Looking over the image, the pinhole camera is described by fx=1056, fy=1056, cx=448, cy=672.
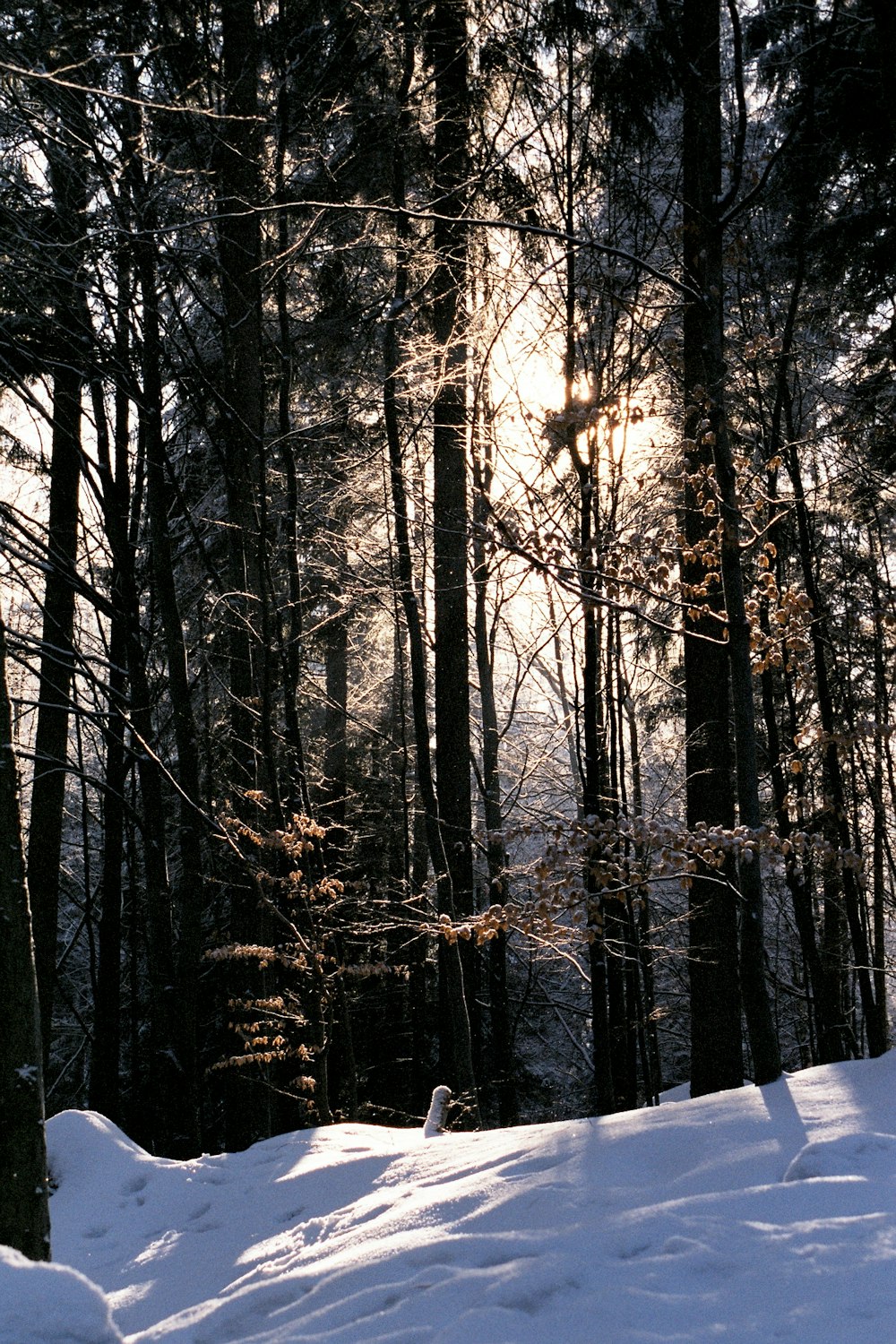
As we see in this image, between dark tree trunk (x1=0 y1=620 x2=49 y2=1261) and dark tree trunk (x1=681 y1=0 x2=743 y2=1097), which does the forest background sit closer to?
dark tree trunk (x1=681 y1=0 x2=743 y2=1097)

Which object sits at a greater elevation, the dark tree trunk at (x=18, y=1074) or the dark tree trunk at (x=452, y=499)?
the dark tree trunk at (x=452, y=499)

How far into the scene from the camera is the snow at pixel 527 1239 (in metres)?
2.49

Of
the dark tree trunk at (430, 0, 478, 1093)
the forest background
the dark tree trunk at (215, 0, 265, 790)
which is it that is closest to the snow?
the forest background

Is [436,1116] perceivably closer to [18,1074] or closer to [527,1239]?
[527,1239]

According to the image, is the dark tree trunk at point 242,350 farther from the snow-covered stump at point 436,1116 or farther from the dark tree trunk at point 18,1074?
the dark tree trunk at point 18,1074

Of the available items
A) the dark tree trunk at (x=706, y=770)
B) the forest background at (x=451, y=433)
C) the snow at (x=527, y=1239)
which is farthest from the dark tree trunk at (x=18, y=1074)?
the dark tree trunk at (x=706, y=770)

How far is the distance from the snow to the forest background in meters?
1.29

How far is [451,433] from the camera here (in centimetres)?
1075

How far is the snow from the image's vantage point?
8.16 ft

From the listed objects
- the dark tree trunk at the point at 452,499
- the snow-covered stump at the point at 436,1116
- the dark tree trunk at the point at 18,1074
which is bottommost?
the snow-covered stump at the point at 436,1116

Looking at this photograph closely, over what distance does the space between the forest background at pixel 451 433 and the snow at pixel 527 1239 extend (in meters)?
1.29

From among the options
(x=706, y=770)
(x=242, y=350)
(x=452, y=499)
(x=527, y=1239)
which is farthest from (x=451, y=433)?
(x=527, y=1239)

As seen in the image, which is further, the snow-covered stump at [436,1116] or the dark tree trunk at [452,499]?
the dark tree trunk at [452,499]

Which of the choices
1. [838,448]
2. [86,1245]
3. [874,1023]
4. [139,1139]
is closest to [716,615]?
[86,1245]
